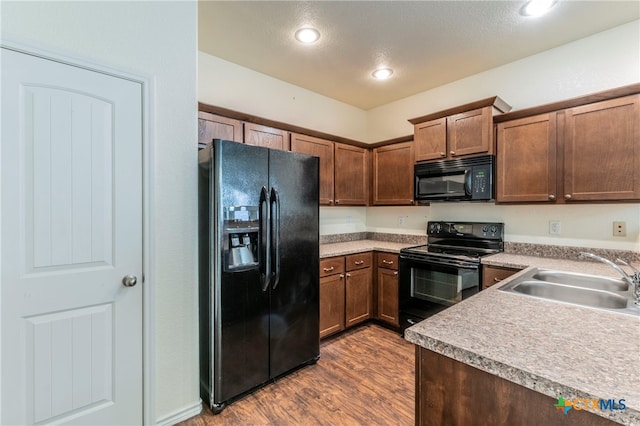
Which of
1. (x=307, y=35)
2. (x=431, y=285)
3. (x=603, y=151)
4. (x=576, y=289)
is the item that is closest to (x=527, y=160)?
(x=603, y=151)

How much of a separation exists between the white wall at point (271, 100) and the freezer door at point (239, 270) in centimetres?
118

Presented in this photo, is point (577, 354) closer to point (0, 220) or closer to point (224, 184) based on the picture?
point (224, 184)

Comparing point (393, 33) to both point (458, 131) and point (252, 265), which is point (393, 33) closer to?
point (458, 131)

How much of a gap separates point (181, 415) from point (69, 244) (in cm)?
122

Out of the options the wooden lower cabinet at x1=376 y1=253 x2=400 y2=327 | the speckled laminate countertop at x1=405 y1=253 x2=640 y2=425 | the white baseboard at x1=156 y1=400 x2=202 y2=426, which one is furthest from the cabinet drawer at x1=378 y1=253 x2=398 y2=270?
the white baseboard at x1=156 y1=400 x2=202 y2=426

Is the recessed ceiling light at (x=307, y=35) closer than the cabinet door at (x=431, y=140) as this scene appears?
Yes

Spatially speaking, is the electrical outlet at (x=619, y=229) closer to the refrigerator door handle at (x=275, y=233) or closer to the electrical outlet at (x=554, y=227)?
the electrical outlet at (x=554, y=227)

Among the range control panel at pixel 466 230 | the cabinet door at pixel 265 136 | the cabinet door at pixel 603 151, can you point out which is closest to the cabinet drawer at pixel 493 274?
the range control panel at pixel 466 230

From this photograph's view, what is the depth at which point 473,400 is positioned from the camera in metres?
0.89

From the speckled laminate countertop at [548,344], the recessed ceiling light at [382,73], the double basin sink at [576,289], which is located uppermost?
the recessed ceiling light at [382,73]

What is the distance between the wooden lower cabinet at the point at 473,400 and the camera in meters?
0.76

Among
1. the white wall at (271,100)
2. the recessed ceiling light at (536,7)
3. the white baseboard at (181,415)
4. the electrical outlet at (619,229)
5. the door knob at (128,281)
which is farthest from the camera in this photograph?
the white wall at (271,100)

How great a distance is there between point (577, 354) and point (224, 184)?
5.86ft

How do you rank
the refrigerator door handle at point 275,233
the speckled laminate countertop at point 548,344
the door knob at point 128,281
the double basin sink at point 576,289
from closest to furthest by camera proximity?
the speckled laminate countertop at point 548,344 < the double basin sink at point 576,289 < the door knob at point 128,281 < the refrigerator door handle at point 275,233
